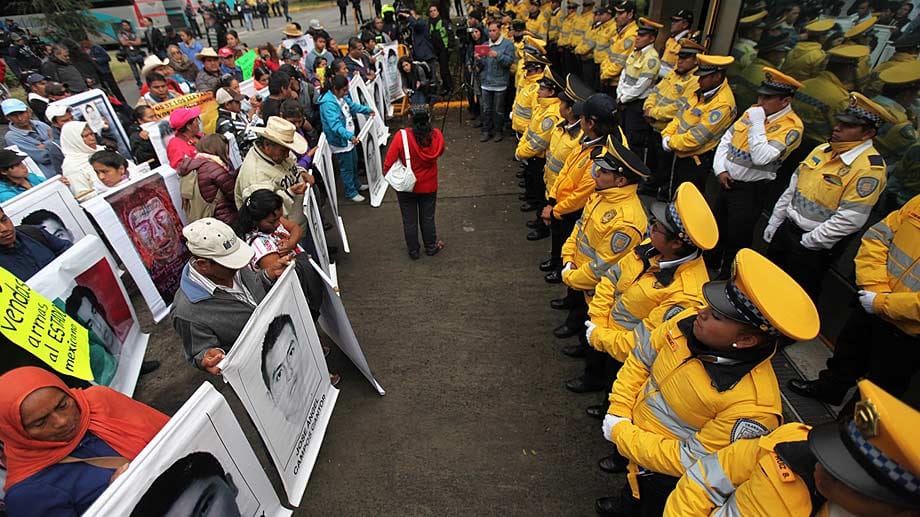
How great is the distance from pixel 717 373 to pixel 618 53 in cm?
747

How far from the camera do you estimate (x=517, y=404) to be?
12.0 feet

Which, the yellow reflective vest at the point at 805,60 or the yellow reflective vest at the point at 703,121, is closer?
the yellow reflective vest at the point at 805,60

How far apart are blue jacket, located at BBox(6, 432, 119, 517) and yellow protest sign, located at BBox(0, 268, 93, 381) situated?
0.74 metres

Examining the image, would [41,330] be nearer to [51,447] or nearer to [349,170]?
[51,447]

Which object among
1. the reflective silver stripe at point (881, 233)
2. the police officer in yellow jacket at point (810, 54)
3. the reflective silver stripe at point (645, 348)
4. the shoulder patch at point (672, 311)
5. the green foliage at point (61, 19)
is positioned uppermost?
the green foliage at point (61, 19)

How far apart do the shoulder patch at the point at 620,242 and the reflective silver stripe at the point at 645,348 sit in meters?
0.79

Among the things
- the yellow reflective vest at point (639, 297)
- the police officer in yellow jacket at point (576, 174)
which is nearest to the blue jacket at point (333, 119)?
the police officer in yellow jacket at point (576, 174)

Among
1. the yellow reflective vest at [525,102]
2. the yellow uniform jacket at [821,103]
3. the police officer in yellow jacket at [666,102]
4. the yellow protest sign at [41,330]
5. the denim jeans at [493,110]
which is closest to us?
the yellow protest sign at [41,330]

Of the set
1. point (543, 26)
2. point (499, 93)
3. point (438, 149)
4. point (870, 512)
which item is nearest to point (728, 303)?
point (870, 512)

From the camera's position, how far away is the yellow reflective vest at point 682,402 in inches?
74.2

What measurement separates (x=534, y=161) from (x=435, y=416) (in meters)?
3.93

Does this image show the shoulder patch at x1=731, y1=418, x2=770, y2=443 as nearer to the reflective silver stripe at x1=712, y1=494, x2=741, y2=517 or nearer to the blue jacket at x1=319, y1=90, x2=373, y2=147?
the reflective silver stripe at x1=712, y1=494, x2=741, y2=517

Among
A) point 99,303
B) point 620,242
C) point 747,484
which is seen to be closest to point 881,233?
point 620,242

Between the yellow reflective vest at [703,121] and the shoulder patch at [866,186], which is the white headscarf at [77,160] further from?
the shoulder patch at [866,186]
